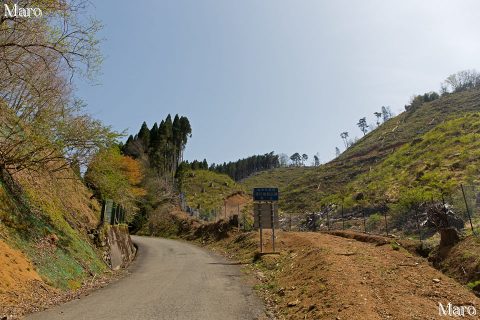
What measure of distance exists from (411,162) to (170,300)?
149 feet

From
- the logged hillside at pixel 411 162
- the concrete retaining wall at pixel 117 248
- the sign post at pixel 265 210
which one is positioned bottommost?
the concrete retaining wall at pixel 117 248

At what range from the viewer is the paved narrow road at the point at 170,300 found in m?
8.77

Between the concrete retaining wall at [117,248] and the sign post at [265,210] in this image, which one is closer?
the concrete retaining wall at [117,248]

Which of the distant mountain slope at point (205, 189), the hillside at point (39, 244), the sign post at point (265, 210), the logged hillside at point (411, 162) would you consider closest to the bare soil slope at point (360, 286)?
the sign post at point (265, 210)

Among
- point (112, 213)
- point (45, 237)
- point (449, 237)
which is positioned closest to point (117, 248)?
point (112, 213)

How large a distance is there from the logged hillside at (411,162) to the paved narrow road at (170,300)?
79.7ft

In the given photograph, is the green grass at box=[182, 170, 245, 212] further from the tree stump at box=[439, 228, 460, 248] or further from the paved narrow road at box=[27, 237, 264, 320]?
the tree stump at box=[439, 228, 460, 248]

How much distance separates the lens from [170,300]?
407 inches

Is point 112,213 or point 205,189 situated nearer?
point 112,213

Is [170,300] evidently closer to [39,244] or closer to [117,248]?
[39,244]

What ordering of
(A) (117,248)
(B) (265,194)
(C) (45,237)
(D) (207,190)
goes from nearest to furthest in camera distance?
(C) (45,237) → (B) (265,194) → (A) (117,248) → (D) (207,190)

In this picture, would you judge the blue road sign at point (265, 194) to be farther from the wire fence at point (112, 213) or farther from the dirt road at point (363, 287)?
the wire fence at point (112, 213)

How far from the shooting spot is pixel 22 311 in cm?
854

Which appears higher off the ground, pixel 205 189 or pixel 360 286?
pixel 205 189
